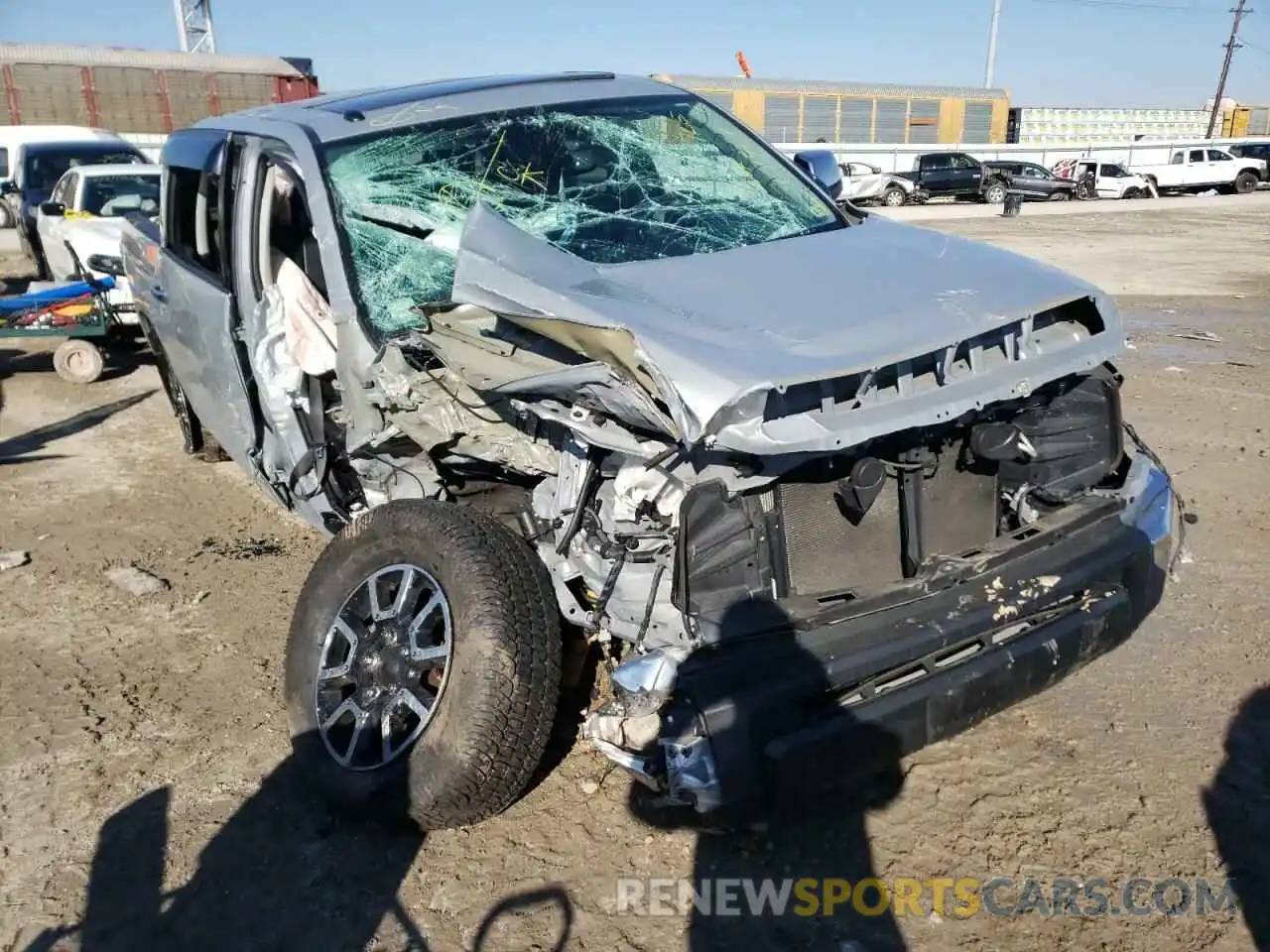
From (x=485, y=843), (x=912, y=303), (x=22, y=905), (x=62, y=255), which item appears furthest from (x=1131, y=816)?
(x=62, y=255)

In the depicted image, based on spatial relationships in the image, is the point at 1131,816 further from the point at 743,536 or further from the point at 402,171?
the point at 402,171

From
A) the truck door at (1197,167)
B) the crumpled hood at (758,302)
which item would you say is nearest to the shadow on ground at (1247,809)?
the crumpled hood at (758,302)

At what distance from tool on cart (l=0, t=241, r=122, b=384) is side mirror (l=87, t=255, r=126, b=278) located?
0.26m

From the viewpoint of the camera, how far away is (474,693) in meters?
2.77

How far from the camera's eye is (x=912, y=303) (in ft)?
9.41

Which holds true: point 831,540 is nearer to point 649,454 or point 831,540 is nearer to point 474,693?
point 649,454

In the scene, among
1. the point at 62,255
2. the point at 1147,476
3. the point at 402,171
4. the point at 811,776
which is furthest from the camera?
the point at 62,255

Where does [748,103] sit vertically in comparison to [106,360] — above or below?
above

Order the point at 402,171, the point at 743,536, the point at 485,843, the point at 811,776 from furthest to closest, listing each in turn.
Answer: the point at 402,171 → the point at 485,843 → the point at 743,536 → the point at 811,776

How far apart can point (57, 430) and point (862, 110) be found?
39344 mm

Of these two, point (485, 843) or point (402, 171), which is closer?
point (485, 843)

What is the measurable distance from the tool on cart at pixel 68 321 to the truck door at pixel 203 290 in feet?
12.7

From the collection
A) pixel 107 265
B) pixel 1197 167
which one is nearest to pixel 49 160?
pixel 107 265

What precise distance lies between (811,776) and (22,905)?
85.0 inches
